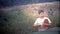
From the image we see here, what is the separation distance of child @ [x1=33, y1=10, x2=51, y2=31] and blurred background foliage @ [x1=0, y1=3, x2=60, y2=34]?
0.05m

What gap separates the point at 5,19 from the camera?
8.80 feet

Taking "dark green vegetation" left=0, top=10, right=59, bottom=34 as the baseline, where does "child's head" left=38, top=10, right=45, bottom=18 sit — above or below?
above

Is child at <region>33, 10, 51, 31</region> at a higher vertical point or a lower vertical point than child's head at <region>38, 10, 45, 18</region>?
lower

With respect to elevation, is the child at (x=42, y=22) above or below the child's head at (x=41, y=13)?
below

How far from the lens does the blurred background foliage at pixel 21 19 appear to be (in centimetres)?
268

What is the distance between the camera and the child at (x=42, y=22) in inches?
106

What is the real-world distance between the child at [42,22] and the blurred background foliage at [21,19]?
0.16ft

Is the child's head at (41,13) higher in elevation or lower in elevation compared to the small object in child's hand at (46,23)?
higher

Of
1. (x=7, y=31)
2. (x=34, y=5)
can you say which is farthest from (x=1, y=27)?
(x=34, y=5)

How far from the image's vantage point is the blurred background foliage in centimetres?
268

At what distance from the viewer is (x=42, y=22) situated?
2697 mm

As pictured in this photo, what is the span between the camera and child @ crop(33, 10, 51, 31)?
2688mm

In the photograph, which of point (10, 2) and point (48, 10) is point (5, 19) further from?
point (48, 10)

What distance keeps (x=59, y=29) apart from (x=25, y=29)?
0.46 meters
